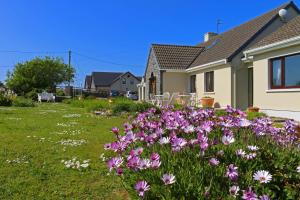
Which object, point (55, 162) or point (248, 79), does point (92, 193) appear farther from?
point (248, 79)

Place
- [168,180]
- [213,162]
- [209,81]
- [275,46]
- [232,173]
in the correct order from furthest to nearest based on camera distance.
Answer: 1. [209,81]
2. [275,46]
3. [213,162]
4. [232,173]
5. [168,180]

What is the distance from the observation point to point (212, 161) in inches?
115

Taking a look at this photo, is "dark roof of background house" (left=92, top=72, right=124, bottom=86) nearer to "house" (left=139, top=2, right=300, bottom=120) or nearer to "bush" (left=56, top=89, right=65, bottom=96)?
"bush" (left=56, top=89, right=65, bottom=96)

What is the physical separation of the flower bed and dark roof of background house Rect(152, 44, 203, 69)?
20.3m

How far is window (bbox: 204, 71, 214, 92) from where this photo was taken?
69.2 ft

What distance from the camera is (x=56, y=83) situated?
4953cm

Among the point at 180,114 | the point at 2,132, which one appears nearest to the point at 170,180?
the point at 180,114

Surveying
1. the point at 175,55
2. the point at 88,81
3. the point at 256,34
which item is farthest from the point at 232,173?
the point at 88,81

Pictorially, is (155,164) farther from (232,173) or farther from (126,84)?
(126,84)

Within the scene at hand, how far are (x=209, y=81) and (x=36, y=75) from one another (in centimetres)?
3067

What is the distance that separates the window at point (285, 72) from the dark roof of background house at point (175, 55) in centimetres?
1029

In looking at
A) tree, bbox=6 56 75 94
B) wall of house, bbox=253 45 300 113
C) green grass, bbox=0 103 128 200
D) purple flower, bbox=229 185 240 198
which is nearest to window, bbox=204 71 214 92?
wall of house, bbox=253 45 300 113

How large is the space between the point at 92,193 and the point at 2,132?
5822 mm

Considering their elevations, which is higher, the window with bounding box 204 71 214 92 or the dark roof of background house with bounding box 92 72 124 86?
the dark roof of background house with bounding box 92 72 124 86
